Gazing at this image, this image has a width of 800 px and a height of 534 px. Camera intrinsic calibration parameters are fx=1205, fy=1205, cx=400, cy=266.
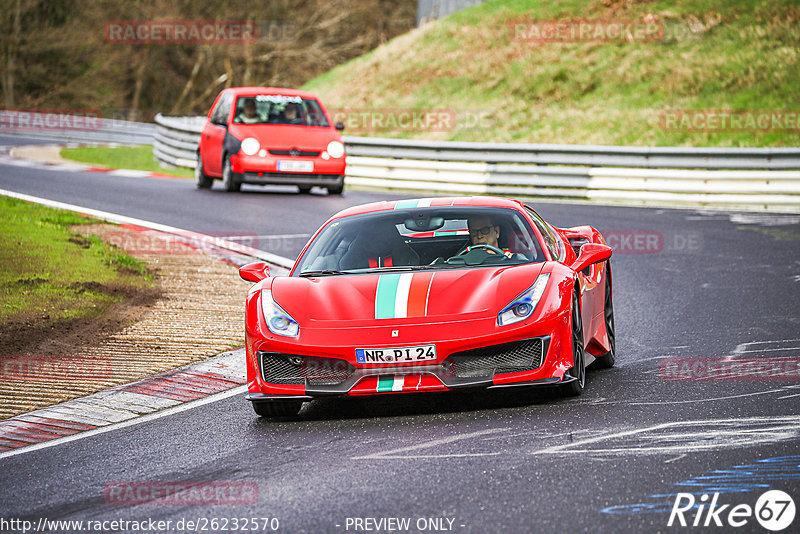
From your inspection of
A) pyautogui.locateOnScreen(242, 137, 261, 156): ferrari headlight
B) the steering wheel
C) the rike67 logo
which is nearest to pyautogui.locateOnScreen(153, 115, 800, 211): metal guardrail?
pyautogui.locateOnScreen(242, 137, 261, 156): ferrari headlight

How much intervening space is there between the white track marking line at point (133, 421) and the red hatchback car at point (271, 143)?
12.3 metres

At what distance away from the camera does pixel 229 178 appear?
2058 centimetres

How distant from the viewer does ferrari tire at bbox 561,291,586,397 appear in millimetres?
6918

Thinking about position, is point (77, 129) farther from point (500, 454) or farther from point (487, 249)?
point (500, 454)

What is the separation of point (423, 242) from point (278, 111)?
44.2ft

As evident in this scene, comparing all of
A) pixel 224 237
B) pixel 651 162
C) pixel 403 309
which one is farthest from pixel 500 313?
pixel 651 162

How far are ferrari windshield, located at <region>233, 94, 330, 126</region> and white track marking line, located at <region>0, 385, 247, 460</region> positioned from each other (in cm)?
1326

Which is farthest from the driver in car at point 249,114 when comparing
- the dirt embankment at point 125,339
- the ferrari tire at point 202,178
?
the dirt embankment at point 125,339

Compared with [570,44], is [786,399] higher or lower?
lower

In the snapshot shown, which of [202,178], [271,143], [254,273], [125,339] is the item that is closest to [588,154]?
[271,143]

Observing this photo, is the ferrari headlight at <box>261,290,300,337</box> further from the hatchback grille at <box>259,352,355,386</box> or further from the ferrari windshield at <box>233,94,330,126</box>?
the ferrari windshield at <box>233,94,330,126</box>

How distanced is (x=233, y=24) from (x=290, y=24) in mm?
2903

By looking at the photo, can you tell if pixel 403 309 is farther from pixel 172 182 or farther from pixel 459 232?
pixel 172 182

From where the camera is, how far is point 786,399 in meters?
6.77
